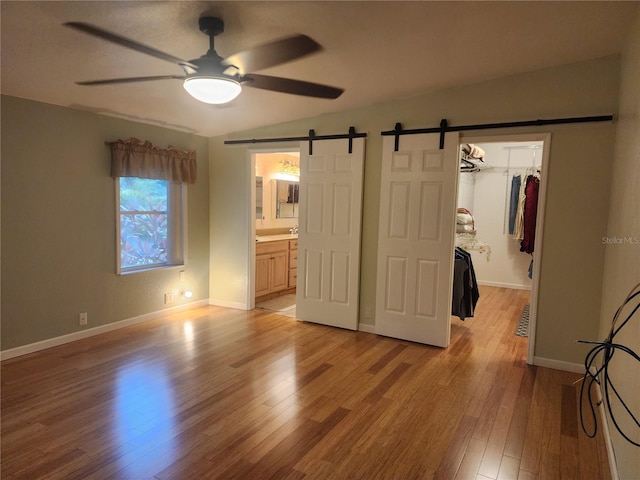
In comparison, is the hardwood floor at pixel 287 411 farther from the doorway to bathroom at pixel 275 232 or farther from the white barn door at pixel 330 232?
the doorway to bathroom at pixel 275 232

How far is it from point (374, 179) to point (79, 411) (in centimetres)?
329

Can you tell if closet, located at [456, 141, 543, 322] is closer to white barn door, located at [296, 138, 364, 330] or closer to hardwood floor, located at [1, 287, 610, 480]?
white barn door, located at [296, 138, 364, 330]

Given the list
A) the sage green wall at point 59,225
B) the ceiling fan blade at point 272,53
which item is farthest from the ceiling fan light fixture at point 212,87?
the sage green wall at point 59,225

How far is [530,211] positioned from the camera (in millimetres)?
6074

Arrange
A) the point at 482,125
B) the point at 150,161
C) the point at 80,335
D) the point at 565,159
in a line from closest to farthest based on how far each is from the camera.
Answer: the point at 565,159 < the point at 482,125 < the point at 80,335 < the point at 150,161

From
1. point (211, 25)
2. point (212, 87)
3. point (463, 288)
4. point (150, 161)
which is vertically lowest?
point (463, 288)

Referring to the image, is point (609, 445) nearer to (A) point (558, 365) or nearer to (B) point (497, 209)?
(A) point (558, 365)

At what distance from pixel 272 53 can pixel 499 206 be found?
598cm

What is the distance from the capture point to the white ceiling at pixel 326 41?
2250 mm

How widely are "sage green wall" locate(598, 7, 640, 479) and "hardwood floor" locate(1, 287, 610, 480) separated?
49 cm

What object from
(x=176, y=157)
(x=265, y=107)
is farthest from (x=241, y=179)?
(x=265, y=107)

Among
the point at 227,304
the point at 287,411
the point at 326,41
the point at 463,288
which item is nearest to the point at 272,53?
the point at 326,41

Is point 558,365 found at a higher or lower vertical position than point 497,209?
lower

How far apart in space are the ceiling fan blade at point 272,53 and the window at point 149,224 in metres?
2.50
